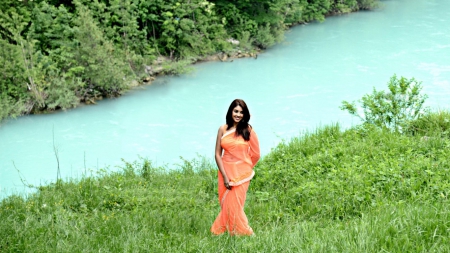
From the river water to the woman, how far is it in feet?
15.1

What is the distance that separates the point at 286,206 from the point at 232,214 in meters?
1.45

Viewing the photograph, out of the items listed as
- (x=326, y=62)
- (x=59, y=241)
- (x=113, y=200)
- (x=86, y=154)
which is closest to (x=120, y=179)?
(x=113, y=200)

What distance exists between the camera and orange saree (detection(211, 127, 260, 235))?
4.98m

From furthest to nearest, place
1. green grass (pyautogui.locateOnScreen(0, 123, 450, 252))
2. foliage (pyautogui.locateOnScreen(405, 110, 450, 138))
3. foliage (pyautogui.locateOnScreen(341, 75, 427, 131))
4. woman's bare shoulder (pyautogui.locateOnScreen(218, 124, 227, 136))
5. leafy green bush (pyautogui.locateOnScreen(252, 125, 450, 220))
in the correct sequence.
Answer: foliage (pyautogui.locateOnScreen(341, 75, 427, 131)), foliage (pyautogui.locateOnScreen(405, 110, 450, 138)), leafy green bush (pyautogui.locateOnScreen(252, 125, 450, 220)), woman's bare shoulder (pyautogui.locateOnScreen(218, 124, 227, 136)), green grass (pyautogui.locateOnScreen(0, 123, 450, 252))

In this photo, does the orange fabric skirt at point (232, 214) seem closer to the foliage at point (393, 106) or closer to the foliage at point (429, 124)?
the foliage at point (429, 124)

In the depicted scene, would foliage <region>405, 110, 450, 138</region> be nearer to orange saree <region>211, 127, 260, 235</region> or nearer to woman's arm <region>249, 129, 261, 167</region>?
woman's arm <region>249, 129, 261, 167</region>

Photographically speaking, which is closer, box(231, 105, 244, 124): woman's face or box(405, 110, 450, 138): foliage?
box(231, 105, 244, 124): woman's face

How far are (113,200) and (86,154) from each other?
6.45m

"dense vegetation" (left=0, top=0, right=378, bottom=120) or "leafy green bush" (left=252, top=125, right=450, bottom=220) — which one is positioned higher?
"dense vegetation" (left=0, top=0, right=378, bottom=120)

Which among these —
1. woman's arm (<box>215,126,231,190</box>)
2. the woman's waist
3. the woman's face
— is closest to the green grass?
woman's arm (<box>215,126,231,190</box>)

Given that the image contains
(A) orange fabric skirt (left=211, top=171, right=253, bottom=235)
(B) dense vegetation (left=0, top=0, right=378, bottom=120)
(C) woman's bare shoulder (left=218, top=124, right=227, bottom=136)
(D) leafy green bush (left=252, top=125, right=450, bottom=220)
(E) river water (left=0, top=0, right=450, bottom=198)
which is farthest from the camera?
(B) dense vegetation (left=0, top=0, right=378, bottom=120)

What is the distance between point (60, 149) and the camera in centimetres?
1312

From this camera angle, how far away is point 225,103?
1598 centimetres

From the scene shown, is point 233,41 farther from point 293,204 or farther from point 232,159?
point 232,159
